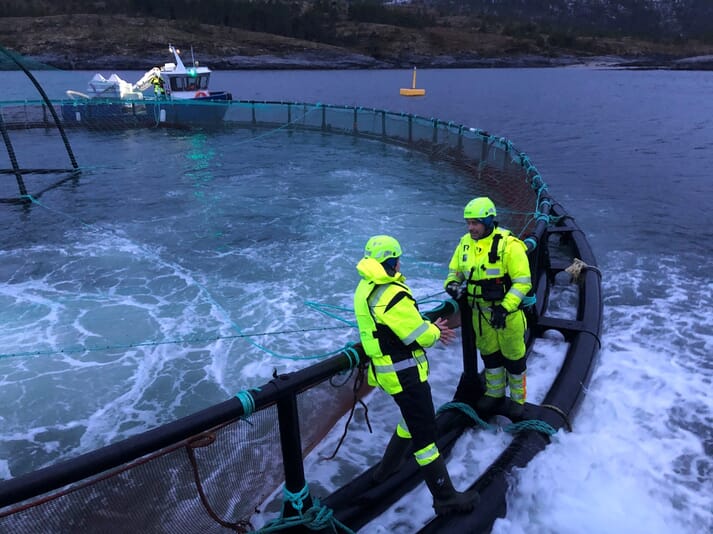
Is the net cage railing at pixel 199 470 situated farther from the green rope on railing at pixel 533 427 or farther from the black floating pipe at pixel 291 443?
the green rope on railing at pixel 533 427

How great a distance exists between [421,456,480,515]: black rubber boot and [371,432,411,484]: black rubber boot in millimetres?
302

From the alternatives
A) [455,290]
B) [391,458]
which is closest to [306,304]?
[455,290]

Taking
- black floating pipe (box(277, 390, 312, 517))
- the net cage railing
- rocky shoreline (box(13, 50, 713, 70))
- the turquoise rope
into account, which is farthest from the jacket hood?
rocky shoreline (box(13, 50, 713, 70))

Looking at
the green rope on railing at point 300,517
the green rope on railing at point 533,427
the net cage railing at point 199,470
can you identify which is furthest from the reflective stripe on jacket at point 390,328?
the green rope on railing at point 533,427

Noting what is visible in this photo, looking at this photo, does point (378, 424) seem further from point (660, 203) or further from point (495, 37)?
point (495, 37)

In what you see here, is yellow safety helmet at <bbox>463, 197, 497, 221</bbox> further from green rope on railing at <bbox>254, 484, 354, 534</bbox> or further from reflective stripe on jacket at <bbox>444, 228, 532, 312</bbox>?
green rope on railing at <bbox>254, 484, 354, 534</bbox>

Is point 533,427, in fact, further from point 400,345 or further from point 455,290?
point 400,345

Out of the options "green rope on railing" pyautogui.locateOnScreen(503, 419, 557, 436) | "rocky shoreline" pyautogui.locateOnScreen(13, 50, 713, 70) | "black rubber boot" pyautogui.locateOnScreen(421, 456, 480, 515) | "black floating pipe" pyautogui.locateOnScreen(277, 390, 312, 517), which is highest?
"rocky shoreline" pyautogui.locateOnScreen(13, 50, 713, 70)

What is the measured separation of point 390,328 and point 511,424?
2439mm

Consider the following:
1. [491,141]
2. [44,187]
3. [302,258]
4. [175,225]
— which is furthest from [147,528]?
[44,187]

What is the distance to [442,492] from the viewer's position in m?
4.11

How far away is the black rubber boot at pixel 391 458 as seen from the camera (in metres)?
4.36

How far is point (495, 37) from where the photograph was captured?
15538cm

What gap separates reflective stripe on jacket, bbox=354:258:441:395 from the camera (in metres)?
3.87
